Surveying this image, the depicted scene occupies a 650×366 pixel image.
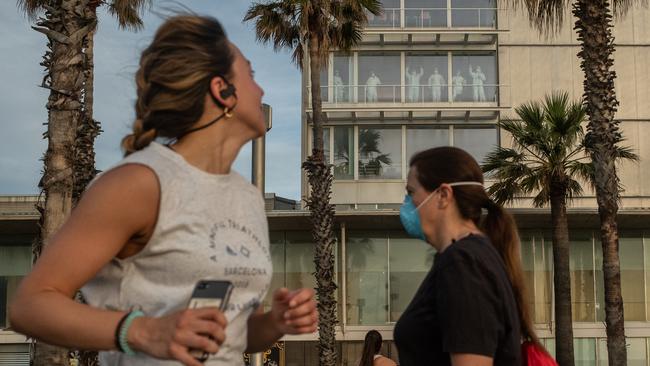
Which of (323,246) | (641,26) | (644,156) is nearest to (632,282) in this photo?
(644,156)

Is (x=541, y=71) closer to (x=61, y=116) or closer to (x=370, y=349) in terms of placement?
(x=370, y=349)

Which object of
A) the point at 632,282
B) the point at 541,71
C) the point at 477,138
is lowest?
the point at 632,282

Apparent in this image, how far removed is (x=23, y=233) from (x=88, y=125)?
16.7m

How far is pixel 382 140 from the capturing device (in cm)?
3919

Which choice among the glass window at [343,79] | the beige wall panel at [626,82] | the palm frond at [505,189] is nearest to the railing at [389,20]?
the glass window at [343,79]

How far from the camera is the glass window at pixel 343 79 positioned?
3853 cm

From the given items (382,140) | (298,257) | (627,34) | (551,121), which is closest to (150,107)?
(551,121)

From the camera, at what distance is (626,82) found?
135 feet

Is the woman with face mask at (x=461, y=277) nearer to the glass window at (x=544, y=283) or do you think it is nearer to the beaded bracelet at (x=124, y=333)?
the beaded bracelet at (x=124, y=333)

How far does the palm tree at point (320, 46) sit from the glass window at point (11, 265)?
13675 millimetres

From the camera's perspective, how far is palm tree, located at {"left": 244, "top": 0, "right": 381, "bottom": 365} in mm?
23062

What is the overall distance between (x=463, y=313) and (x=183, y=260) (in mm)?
1258

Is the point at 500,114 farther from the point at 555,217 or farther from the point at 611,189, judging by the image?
the point at 611,189

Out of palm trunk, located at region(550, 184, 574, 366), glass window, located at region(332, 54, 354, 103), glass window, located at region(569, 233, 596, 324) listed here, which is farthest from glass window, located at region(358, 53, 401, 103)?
palm trunk, located at region(550, 184, 574, 366)
